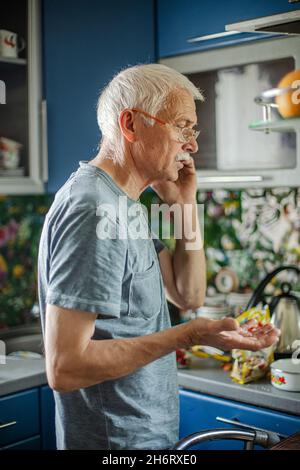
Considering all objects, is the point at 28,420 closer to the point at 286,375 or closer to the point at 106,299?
the point at 286,375

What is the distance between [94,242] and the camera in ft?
3.36

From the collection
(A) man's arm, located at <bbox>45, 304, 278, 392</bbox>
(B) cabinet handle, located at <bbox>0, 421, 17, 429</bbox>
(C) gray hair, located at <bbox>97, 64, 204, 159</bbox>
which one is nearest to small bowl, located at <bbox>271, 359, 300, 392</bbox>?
(A) man's arm, located at <bbox>45, 304, 278, 392</bbox>

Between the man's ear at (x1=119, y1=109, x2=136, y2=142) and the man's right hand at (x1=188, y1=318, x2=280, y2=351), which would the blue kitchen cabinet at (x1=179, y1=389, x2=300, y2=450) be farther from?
the man's ear at (x1=119, y1=109, x2=136, y2=142)

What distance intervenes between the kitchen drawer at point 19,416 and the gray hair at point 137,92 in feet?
2.68

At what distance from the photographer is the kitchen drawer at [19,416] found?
167 centimetres

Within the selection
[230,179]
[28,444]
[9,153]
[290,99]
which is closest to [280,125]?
[290,99]

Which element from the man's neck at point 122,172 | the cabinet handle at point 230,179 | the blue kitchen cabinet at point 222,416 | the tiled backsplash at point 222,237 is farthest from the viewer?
the tiled backsplash at point 222,237

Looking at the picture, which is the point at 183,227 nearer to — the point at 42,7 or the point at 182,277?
the point at 182,277

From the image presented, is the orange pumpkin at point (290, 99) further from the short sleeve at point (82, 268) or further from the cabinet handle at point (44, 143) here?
the short sleeve at point (82, 268)

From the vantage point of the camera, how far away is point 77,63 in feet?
6.50

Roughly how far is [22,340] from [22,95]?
79 centimetres

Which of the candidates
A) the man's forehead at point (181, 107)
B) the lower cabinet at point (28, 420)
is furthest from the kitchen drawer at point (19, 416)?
the man's forehead at point (181, 107)

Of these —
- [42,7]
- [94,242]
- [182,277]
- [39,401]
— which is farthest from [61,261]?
[42,7]
